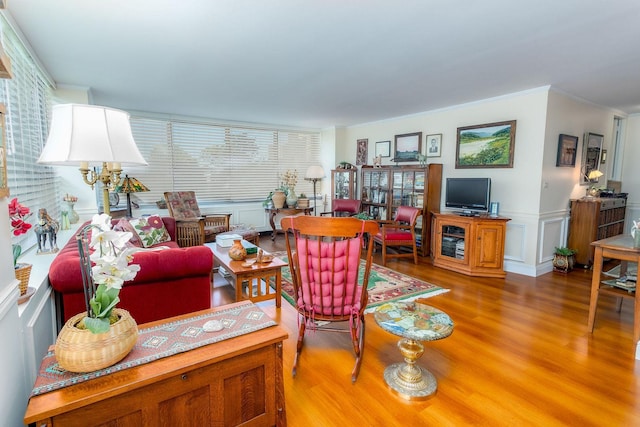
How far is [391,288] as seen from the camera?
354 cm

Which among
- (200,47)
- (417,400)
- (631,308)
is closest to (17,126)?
(200,47)

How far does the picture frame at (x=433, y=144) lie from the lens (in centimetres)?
495

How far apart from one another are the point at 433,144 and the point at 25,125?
4.88 metres

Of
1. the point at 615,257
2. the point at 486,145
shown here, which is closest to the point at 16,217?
the point at 615,257

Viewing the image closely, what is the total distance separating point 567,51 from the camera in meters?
2.69

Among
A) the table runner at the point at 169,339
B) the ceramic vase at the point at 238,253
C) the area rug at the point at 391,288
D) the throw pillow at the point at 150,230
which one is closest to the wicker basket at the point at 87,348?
the table runner at the point at 169,339

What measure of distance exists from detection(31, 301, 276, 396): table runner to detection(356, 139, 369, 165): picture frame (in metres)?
5.12

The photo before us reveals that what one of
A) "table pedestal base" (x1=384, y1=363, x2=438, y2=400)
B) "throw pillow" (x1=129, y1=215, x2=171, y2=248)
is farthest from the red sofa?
"table pedestal base" (x1=384, y1=363, x2=438, y2=400)

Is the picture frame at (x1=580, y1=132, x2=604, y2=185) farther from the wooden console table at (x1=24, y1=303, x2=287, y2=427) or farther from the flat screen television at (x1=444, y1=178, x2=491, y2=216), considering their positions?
the wooden console table at (x1=24, y1=303, x2=287, y2=427)

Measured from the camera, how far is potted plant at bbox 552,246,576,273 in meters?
4.16

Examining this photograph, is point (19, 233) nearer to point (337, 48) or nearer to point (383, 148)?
point (337, 48)

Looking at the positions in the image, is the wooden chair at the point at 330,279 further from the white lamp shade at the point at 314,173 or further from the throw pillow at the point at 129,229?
the white lamp shade at the point at 314,173

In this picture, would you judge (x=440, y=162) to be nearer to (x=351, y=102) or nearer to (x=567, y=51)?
(x=351, y=102)

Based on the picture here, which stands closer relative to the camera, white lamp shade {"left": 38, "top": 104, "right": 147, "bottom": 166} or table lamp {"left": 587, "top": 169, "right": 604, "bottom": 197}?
white lamp shade {"left": 38, "top": 104, "right": 147, "bottom": 166}
